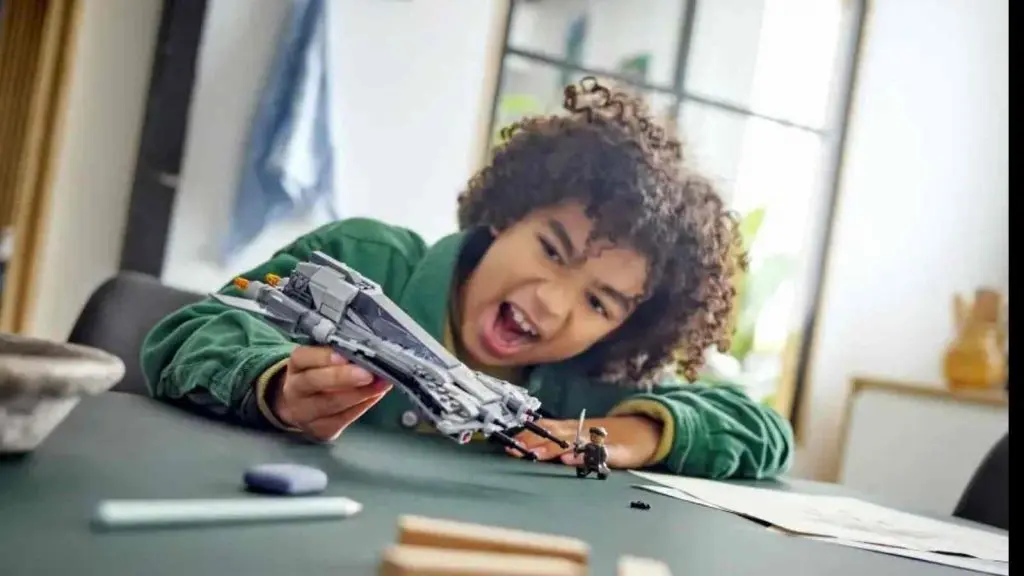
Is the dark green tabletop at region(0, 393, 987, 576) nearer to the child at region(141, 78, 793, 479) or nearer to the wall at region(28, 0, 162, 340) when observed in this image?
the child at region(141, 78, 793, 479)

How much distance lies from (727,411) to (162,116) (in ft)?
2.25

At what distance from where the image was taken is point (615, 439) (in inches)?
29.1

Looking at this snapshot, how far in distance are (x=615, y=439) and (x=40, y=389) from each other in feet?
1.52

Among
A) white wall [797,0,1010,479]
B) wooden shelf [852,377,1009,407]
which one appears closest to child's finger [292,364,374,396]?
white wall [797,0,1010,479]

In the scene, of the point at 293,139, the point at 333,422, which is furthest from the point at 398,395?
the point at 293,139

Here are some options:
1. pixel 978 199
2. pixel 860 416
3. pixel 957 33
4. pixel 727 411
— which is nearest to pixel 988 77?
pixel 957 33

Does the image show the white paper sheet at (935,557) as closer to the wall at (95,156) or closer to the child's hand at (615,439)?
the child's hand at (615,439)

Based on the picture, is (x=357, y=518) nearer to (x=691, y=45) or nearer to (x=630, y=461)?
(x=630, y=461)

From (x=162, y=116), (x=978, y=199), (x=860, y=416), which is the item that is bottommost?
(x=860, y=416)

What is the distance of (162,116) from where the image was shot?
111 centimetres

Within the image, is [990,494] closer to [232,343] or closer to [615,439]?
[615,439]

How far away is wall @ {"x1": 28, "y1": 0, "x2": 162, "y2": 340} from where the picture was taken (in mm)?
1079

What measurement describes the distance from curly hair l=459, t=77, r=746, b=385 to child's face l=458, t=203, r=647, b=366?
0.01 meters

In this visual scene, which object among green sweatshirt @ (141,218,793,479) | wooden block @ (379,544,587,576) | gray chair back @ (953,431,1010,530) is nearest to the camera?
wooden block @ (379,544,587,576)
